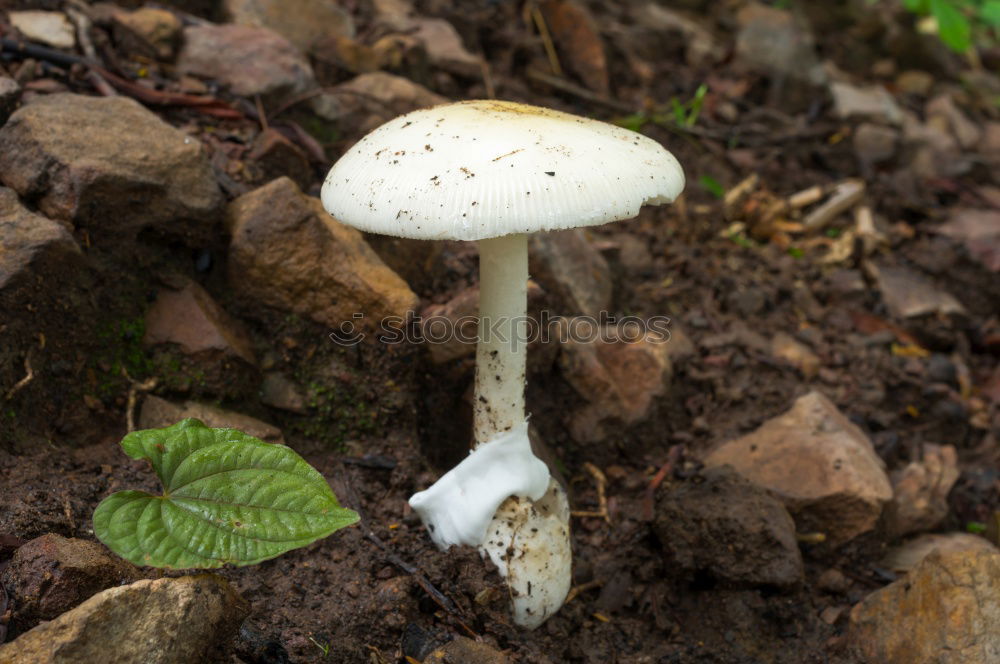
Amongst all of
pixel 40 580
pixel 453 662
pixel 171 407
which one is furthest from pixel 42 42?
pixel 453 662

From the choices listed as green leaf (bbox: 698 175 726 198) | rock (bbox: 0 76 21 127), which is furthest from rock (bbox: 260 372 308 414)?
green leaf (bbox: 698 175 726 198)

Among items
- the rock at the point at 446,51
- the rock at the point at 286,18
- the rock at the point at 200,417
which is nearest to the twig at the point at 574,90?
the rock at the point at 446,51

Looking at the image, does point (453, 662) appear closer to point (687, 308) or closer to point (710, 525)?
point (710, 525)

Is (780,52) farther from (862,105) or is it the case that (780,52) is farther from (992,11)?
(992,11)

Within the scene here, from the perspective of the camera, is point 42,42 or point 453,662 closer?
point 453,662

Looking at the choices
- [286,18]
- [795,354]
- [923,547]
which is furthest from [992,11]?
[286,18]

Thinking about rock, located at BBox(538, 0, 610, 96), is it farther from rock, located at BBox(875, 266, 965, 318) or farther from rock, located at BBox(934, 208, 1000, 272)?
rock, located at BBox(934, 208, 1000, 272)

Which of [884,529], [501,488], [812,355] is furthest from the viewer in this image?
[812,355]
